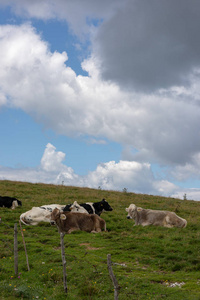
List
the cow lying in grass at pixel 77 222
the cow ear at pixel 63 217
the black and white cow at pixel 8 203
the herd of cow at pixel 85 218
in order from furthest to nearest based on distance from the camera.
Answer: the black and white cow at pixel 8 203
the herd of cow at pixel 85 218
the cow lying in grass at pixel 77 222
the cow ear at pixel 63 217

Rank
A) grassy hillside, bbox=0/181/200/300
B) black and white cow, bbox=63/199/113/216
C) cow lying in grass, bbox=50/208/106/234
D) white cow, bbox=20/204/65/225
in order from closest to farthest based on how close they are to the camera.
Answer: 1. grassy hillside, bbox=0/181/200/300
2. cow lying in grass, bbox=50/208/106/234
3. white cow, bbox=20/204/65/225
4. black and white cow, bbox=63/199/113/216

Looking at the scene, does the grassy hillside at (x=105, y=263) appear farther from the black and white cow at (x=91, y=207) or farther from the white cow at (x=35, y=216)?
the black and white cow at (x=91, y=207)

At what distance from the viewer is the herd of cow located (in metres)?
17.5

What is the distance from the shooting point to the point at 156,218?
18.7 m

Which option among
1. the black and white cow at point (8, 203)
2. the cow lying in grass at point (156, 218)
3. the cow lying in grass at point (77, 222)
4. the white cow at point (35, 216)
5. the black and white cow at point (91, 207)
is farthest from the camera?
the black and white cow at point (8, 203)

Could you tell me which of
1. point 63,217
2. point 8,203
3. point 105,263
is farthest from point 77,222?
point 8,203

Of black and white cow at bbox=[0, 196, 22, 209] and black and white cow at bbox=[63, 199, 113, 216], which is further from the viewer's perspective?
black and white cow at bbox=[0, 196, 22, 209]

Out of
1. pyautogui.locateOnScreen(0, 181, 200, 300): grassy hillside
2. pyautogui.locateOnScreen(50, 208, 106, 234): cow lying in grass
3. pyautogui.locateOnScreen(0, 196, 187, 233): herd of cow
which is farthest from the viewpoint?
pyautogui.locateOnScreen(0, 196, 187, 233): herd of cow

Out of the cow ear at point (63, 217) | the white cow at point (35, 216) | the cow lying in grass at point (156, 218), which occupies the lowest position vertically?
the white cow at point (35, 216)

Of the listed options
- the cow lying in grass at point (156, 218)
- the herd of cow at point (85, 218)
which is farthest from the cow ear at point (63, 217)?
the cow lying in grass at point (156, 218)

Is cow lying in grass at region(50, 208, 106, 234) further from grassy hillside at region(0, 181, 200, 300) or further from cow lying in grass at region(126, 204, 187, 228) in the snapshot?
cow lying in grass at region(126, 204, 187, 228)

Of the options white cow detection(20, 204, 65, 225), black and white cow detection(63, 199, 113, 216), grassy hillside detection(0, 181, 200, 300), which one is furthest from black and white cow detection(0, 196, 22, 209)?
black and white cow detection(63, 199, 113, 216)

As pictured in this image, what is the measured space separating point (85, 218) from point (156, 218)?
13.9ft

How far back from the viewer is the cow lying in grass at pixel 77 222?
683 inches
